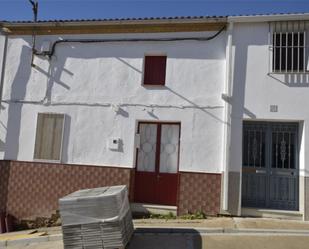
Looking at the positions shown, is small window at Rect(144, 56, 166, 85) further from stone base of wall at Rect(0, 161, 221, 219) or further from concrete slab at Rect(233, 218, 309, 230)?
concrete slab at Rect(233, 218, 309, 230)

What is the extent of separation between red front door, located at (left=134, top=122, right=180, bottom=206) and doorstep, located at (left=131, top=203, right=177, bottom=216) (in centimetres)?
19

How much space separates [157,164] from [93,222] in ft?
12.7

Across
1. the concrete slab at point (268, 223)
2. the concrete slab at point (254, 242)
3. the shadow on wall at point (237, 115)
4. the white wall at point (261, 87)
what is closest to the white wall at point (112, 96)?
the shadow on wall at point (237, 115)

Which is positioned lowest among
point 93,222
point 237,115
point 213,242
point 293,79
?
point 213,242

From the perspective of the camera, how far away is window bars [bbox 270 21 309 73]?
915 centimetres

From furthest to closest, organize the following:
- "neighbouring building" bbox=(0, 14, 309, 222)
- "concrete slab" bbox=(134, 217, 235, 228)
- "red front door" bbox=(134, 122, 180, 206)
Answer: "red front door" bbox=(134, 122, 180, 206), "neighbouring building" bbox=(0, 14, 309, 222), "concrete slab" bbox=(134, 217, 235, 228)

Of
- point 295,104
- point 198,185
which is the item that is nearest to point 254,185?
point 198,185

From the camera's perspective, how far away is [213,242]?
7227 millimetres

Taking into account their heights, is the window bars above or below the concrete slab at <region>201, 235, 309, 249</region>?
above

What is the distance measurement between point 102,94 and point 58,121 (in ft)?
5.29

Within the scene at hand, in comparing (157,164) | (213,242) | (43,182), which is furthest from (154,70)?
(213,242)

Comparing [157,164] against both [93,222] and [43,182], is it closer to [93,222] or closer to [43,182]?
[43,182]

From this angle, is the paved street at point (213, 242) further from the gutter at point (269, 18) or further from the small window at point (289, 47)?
the gutter at point (269, 18)

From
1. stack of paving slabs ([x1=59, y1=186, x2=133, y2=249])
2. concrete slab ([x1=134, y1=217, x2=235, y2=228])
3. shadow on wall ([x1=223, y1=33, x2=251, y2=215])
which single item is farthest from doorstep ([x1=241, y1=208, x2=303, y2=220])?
stack of paving slabs ([x1=59, y1=186, x2=133, y2=249])
